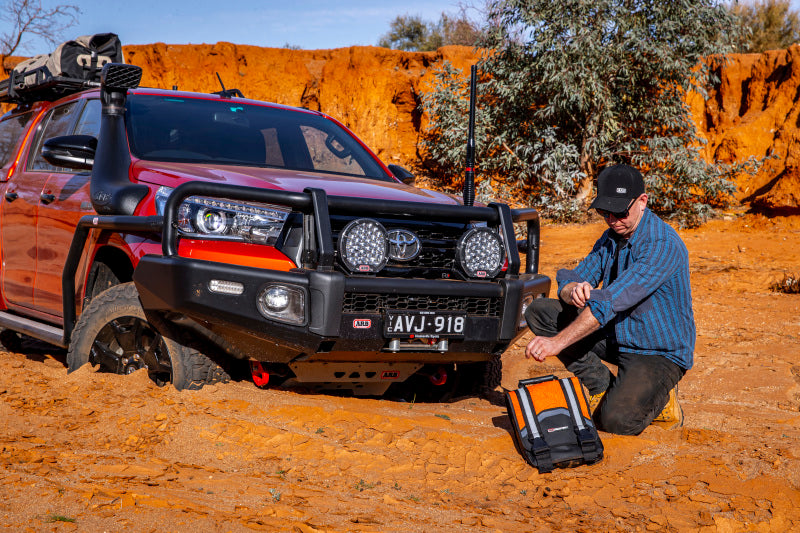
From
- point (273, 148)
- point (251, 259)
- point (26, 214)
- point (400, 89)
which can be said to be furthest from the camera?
point (400, 89)

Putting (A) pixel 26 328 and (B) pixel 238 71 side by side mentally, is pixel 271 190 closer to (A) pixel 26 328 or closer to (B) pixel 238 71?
(A) pixel 26 328

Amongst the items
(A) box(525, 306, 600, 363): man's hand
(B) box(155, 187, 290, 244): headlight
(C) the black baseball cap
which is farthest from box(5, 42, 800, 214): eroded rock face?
(B) box(155, 187, 290, 244): headlight

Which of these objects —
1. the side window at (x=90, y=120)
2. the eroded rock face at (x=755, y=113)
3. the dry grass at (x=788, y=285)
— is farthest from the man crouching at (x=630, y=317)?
the eroded rock face at (x=755, y=113)

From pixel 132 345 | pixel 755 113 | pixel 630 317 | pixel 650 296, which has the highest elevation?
A: pixel 755 113

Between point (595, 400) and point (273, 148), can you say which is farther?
point (273, 148)

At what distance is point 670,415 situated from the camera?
4.21 meters

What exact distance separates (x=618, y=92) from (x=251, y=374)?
471 inches

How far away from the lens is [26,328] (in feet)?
16.9

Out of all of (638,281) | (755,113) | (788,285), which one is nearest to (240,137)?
(638,281)

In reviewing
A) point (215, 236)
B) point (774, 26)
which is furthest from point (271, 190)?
point (774, 26)

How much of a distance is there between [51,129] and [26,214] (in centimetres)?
74

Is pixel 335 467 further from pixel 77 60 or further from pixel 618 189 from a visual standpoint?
pixel 77 60

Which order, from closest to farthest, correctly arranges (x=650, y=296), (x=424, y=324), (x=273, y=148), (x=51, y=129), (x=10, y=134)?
→ 1. (x=424, y=324)
2. (x=650, y=296)
3. (x=273, y=148)
4. (x=51, y=129)
5. (x=10, y=134)

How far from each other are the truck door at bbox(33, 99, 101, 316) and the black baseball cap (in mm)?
3011
